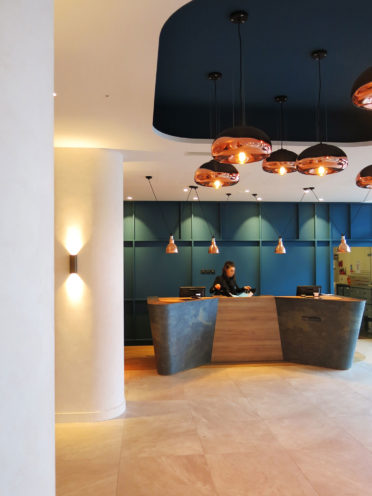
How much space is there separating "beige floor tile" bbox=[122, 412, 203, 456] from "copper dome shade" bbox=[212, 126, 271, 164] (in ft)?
9.98

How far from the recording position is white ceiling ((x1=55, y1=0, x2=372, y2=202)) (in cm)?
258

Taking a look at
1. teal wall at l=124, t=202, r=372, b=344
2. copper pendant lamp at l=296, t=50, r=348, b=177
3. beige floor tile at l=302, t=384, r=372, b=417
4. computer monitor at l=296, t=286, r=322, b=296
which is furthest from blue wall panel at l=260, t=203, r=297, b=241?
copper pendant lamp at l=296, t=50, r=348, b=177

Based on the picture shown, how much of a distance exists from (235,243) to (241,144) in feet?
27.3

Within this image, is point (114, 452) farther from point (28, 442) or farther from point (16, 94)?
point (16, 94)

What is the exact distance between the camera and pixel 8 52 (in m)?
1.04

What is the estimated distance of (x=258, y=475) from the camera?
3.82 meters

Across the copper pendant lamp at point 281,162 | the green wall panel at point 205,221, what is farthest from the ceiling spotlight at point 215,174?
the green wall panel at point 205,221

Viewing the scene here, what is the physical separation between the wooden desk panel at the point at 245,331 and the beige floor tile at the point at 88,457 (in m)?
3.33

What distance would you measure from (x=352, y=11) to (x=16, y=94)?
11.4 feet

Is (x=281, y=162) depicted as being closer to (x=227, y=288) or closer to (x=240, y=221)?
(x=227, y=288)

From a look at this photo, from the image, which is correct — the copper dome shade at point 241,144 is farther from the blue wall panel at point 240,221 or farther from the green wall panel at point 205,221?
the blue wall panel at point 240,221

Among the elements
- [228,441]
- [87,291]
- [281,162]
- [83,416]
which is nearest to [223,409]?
[228,441]

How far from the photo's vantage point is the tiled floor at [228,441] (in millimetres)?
3689

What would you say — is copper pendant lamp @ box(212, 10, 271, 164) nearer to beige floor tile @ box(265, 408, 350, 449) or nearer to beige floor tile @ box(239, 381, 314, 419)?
beige floor tile @ box(265, 408, 350, 449)
